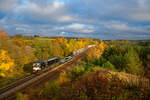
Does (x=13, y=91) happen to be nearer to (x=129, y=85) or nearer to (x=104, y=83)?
(x=104, y=83)

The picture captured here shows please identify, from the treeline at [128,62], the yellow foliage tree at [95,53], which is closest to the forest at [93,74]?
the treeline at [128,62]

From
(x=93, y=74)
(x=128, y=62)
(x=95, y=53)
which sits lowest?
(x=95, y=53)

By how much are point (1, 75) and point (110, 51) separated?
87.3ft

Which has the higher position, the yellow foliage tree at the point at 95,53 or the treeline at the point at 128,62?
the treeline at the point at 128,62

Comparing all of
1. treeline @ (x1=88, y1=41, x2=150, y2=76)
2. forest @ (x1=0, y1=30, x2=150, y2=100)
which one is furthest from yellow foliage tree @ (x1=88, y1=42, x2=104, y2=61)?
treeline @ (x1=88, y1=41, x2=150, y2=76)

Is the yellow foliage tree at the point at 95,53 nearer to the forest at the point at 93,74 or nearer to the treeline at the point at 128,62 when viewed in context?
the forest at the point at 93,74

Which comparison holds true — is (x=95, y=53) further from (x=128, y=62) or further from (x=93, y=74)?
(x=93, y=74)

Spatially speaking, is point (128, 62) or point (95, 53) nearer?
point (128, 62)

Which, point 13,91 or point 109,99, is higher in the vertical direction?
point 109,99

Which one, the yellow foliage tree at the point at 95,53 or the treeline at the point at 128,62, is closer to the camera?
the treeline at the point at 128,62

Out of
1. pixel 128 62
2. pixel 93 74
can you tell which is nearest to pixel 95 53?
pixel 128 62

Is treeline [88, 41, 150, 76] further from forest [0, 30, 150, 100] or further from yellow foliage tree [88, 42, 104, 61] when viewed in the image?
yellow foliage tree [88, 42, 104, 61]

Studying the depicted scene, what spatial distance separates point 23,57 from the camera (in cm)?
2944

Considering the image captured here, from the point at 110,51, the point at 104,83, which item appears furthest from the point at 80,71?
the point at 110,51
